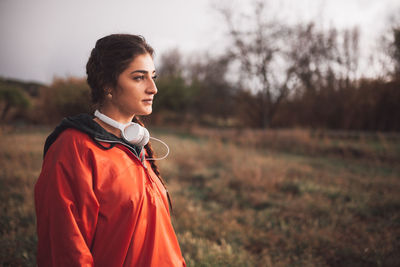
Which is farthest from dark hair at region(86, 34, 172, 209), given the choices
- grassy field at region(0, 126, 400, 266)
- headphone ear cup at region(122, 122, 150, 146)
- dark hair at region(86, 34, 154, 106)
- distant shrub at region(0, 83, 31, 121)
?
distant shrub at region(0, 83, 31, 121)

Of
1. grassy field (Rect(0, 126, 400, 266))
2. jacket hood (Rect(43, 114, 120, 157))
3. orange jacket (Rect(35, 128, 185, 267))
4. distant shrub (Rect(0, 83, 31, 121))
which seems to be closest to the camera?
orange jacket (Rect(35, 128, 185, 267))

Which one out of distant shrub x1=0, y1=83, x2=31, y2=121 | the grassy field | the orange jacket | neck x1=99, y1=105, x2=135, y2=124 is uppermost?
distant shrub x1=0, y1=83, x2=31, y2=121

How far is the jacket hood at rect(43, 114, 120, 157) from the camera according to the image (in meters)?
1.15

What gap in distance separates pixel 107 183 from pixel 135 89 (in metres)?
0.56

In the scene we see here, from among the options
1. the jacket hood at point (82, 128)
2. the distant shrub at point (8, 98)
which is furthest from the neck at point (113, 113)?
the distant shrub at point (8, 98)

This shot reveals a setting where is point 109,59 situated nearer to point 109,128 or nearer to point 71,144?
point 109,128

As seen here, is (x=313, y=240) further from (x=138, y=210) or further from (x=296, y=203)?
(x=138, y=210)

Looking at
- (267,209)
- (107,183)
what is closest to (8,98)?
(267,209)

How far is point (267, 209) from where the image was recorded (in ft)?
14.9

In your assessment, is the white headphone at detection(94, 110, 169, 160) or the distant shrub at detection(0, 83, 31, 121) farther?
the distant shrub at detection(0, 83, 31, 121)

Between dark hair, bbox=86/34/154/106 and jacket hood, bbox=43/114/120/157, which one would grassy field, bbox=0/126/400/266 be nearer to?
jacket hood, bbox=43/114/120/157

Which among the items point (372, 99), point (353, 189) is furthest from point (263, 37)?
point (353, 189)

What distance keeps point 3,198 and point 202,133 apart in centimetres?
1393

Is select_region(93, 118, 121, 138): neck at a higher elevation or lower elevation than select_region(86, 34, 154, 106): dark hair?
lower
